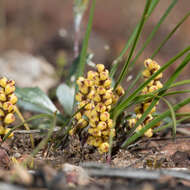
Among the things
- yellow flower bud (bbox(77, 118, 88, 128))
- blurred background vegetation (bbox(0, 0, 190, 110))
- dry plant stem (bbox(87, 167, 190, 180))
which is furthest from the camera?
blurred background vegetation (bbox(0, 0, 190, 110))

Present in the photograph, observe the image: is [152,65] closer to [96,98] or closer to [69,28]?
[96,98]

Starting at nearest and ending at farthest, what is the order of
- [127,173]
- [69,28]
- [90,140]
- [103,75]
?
1. [127,173]
2. [103,75]
3. [90,140]
4. [69,28]

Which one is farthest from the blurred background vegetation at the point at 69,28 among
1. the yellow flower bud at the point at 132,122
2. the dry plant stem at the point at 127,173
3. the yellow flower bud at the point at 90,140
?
the dry plant stem at the point at 127,173

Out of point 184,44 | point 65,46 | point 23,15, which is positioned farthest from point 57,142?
point 23,15

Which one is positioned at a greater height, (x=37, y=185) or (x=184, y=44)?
(x=184, y=44)

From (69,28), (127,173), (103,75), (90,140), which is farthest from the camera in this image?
(69,28)

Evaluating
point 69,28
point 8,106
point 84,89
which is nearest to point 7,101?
point 8,106

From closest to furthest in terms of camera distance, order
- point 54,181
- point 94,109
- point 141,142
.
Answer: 1. point 54,181
2. point 94,109
3. point 141,142

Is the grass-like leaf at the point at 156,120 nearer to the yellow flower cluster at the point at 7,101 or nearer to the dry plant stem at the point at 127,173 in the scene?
the dry plant stem at the point at 127,173

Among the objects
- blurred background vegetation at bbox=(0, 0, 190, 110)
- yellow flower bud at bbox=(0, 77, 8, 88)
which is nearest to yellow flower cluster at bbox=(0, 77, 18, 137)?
yellow flower bud at bbox=(0, 77, 8, 88)

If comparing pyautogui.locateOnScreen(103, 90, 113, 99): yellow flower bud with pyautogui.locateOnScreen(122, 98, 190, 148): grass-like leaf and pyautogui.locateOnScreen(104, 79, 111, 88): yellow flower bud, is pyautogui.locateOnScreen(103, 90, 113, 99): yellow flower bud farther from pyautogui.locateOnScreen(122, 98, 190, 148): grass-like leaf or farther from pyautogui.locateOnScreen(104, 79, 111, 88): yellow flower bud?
pyautogui.locateOnScreen(122, 98, 190, 148): grass-like leaf

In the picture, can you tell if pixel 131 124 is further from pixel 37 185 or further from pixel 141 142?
pixel 37 185
